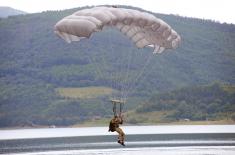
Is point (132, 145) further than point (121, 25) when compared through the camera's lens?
Yes

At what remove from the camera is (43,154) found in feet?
243

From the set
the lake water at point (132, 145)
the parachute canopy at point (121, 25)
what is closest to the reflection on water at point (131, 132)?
the lake water at point (132, 145)

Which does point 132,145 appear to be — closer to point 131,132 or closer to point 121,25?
point 121,25

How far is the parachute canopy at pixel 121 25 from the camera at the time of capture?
113 feet

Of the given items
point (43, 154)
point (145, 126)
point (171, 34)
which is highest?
point (171, 34)

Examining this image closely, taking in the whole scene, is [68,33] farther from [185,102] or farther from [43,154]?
[185,102]

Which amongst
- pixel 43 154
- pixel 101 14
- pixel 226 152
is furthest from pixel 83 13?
pixel 43 154

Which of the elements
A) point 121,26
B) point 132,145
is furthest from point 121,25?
point 132,145

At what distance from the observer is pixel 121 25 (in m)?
37.1

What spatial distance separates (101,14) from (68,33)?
183 centimetres

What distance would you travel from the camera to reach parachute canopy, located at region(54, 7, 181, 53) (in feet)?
113

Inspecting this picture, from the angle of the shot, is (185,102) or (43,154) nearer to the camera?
(43,154)

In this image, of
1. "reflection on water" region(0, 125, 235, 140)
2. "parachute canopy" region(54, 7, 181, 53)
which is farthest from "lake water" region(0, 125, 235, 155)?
"parachute canopy" region(54, 7, 181, 53)

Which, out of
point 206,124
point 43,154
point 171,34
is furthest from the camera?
point 206,124
